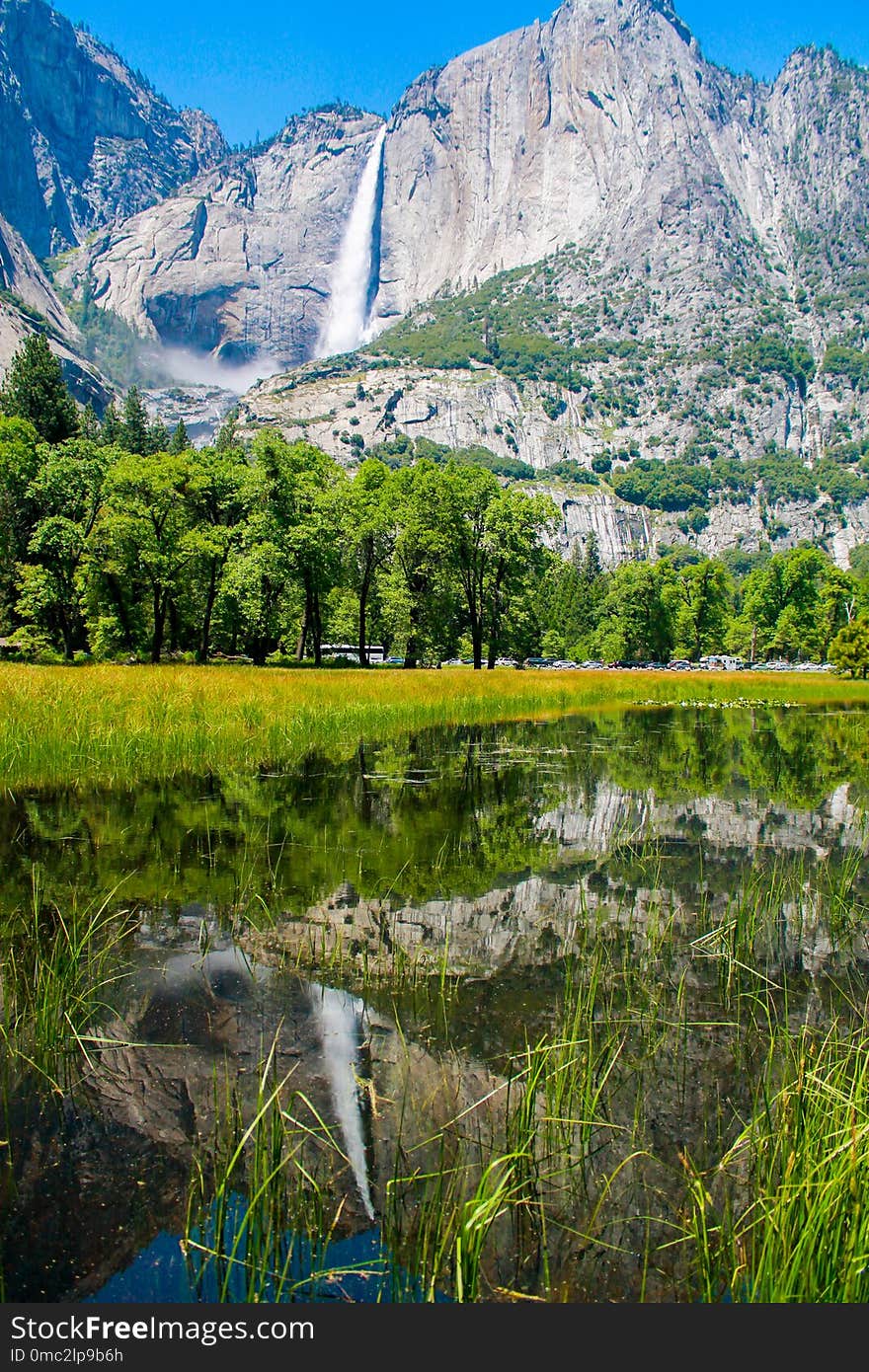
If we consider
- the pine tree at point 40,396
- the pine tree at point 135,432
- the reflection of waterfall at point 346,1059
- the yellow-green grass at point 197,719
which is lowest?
the reflection of waterfall at point 346,1059

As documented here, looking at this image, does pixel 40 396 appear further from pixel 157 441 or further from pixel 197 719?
pixel 197 719

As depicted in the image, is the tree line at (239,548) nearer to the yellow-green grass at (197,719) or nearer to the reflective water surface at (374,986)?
the yellow-green grass at (197,719)

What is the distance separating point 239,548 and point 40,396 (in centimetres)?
2850

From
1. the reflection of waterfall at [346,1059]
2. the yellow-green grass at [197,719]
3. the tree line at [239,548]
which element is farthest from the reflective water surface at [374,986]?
the tree line at [239,548]

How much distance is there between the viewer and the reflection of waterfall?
3.93m

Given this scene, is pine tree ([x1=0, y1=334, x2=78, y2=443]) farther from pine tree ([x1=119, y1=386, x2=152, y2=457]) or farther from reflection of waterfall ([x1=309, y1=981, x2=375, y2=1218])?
reflection of waterfall ([x1=309, y1=981, x2=375, y2=1218])

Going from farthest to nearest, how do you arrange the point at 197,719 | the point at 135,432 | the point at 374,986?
1. the point at 135,432
2. the point at 197,719
3. the point at 374,986

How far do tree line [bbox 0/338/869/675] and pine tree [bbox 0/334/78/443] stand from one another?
170mm

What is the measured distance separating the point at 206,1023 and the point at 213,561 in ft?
155

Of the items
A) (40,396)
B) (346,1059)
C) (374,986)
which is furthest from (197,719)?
(40,396)

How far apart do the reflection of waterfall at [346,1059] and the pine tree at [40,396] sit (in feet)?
228

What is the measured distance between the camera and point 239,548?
5297 cm

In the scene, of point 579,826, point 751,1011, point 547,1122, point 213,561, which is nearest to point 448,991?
point 547,1122

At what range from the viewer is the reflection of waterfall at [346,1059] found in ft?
12.9
